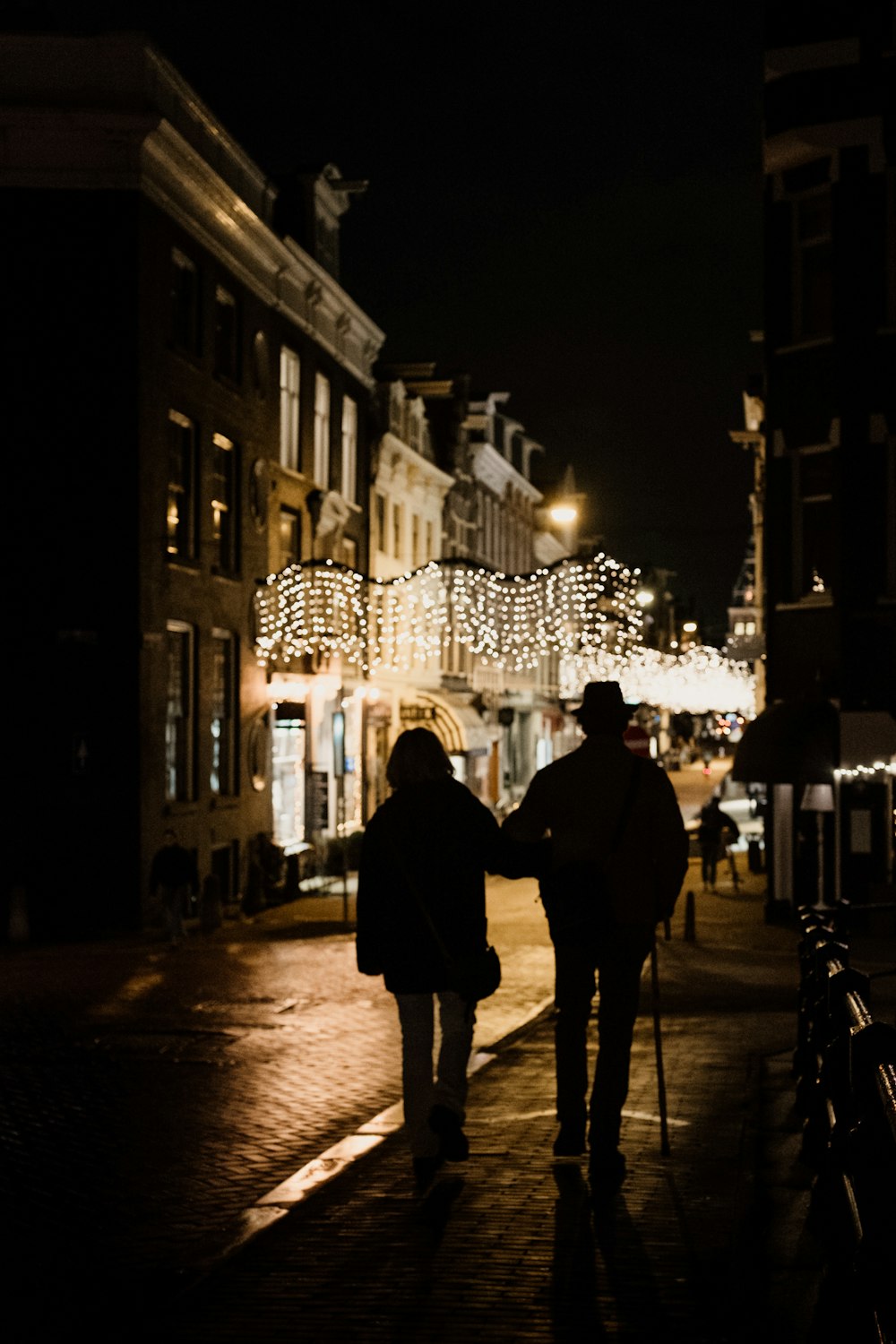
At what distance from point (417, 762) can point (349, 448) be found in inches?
1235

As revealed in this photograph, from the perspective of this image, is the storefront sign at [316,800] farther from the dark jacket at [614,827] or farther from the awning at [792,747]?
the dark jacket at [614,827]

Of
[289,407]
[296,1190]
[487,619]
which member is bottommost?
[296,1190]

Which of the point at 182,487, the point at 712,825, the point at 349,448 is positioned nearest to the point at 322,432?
the point at 349,448

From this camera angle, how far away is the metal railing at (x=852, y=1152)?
397cm

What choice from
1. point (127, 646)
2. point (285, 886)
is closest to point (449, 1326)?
point (127, 646)

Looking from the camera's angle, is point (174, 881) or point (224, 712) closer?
point (174, 881)

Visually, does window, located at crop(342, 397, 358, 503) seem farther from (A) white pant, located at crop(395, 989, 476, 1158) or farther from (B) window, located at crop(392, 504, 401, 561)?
(A) white pant, located at crop(395, 989, 476, 1158)

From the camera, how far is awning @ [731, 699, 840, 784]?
2377 centimetres

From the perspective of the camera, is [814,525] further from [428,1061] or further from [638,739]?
[428,1061]

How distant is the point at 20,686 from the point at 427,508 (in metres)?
24.3

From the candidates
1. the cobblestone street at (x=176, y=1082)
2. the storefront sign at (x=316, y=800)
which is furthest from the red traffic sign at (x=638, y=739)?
the storefront sign at (x=316, y=800)

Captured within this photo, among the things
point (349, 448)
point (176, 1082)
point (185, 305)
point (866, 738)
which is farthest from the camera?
point (349, 448)

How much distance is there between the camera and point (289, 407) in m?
33.8

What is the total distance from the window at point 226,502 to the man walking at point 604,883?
21.5 m
